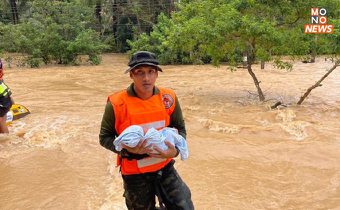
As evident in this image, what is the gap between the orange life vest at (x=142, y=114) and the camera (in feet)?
8.96

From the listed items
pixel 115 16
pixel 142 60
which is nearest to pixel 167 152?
pixel 142 60

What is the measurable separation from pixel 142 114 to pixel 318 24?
310 inches

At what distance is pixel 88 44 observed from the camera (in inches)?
854

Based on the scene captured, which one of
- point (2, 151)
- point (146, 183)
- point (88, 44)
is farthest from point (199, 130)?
point (88, 44)

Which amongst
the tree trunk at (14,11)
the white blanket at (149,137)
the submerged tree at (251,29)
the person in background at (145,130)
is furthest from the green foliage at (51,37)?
the white blanket at (149,137)

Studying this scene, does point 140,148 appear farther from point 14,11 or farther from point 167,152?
point 14,11

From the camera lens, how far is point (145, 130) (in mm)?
2754

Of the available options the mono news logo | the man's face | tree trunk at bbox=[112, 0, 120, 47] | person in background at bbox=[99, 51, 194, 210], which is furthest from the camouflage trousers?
tree trunk at bbox=[112, 0, 120, 47]

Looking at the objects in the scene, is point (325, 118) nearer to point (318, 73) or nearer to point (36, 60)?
point (318, 73)

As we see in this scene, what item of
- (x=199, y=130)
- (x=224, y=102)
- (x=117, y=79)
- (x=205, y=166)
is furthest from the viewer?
(x=117, y=79)

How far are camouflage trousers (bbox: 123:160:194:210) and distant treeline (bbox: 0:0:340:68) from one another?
23.4 ft

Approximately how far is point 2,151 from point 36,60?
1502 centimetres

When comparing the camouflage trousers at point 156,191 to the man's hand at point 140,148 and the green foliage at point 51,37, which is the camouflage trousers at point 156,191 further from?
the green foliage at point 51,37

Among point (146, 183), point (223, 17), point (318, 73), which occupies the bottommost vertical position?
point (318, 73)
